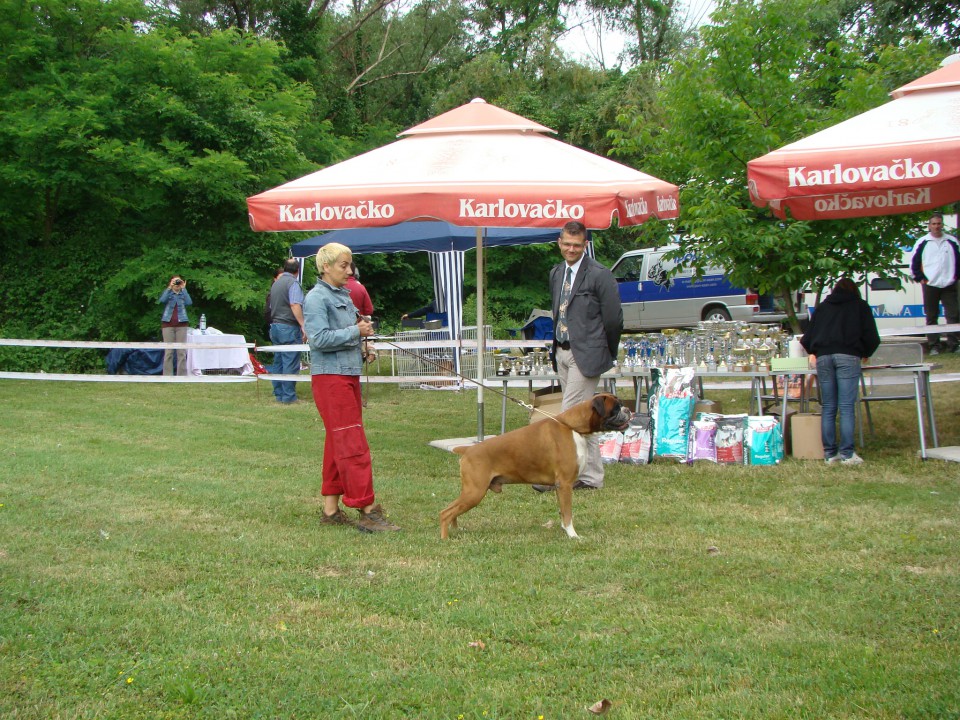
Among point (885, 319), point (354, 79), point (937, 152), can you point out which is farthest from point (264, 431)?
point (354, 79)

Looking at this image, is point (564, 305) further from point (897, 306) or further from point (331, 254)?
point (897, 306)

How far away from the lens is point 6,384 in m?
15.3

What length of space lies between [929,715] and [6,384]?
581 inches

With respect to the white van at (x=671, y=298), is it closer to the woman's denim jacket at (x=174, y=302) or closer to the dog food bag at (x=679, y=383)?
the woman's denim jacket at (x=174, y=302)

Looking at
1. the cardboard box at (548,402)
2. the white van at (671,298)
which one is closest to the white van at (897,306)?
the white van at (671,298)

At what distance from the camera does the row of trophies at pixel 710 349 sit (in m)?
8.98

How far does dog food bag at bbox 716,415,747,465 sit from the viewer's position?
862 cm

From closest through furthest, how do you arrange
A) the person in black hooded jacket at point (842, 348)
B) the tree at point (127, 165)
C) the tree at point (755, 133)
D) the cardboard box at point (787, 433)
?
the person in black hooded jacket at point (842, 348) → the cardboard box at point (787, 433) → the tree at point (755, 133) → the tree at point (127, 165)

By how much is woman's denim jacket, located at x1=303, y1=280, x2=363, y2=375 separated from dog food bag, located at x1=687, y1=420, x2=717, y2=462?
11.6ft

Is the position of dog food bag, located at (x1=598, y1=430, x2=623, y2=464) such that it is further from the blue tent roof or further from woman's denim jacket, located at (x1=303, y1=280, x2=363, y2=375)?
the blue tent roof

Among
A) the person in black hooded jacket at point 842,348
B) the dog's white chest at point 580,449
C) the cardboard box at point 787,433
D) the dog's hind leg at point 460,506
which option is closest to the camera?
the dog's hind leg at point 460,506

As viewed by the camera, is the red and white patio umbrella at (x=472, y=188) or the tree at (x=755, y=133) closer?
the red and white patio umbrella at (x=472, y=188)

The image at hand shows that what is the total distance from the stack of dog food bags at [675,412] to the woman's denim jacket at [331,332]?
3340mm

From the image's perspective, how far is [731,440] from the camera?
8.66m
